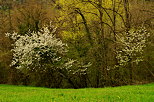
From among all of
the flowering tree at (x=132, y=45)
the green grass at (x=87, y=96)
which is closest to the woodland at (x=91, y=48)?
the flowering tree at (x=132, y=45)

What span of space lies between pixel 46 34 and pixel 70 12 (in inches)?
160

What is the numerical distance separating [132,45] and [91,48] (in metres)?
4.65

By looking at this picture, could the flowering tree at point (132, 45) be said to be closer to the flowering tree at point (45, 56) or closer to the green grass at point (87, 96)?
the flowering tree at point (45, 56)

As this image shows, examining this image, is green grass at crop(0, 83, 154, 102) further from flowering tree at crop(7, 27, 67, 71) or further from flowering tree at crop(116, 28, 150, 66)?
flowering tree at crop(7, 27, 67, 71)

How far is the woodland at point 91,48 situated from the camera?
82.2 feet

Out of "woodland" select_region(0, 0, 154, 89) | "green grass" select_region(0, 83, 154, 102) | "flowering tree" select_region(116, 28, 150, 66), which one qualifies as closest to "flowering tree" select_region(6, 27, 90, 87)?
"woodland" select_region(0, 0, 154, 89)

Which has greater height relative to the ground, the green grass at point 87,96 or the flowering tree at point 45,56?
the flowering tree at point 45,56

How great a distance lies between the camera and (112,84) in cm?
2584

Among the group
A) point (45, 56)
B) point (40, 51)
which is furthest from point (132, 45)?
point (40, 51)

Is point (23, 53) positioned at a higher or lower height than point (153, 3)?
lower

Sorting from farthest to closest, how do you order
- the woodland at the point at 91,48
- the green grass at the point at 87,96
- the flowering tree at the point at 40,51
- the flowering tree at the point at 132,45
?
1. the flowering tree at the point at 40,51
2. the woodland at the point at 91,48
3. the flowering tree at the point at 132,45
4. the green grass at the point at 87,96

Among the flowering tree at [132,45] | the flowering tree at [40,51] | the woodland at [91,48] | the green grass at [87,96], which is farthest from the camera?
the flowering tree at [40,51]

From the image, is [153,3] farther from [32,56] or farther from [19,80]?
[19,80]

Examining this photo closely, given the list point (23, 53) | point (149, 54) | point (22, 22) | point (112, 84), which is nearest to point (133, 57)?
point (149, 54)
